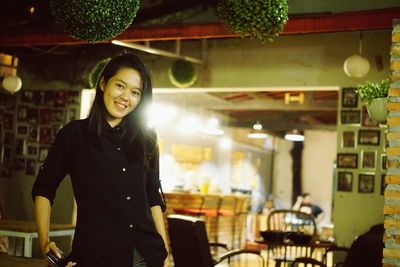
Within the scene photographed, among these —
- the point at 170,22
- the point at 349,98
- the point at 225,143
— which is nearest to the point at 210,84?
the point at 349,98

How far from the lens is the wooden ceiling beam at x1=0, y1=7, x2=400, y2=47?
4.88 metres

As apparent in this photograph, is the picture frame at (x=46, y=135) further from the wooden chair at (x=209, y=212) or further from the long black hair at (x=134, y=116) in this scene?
the long black hair at (x=134, y=116)

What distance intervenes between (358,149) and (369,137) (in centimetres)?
18

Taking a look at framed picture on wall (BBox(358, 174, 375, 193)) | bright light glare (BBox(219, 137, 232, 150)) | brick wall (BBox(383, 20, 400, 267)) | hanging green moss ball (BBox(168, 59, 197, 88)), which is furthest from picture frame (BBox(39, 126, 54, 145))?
bright light glare (BBox(219, 137, 232, 150))

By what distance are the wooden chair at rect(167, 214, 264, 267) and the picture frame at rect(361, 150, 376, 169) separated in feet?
9.29

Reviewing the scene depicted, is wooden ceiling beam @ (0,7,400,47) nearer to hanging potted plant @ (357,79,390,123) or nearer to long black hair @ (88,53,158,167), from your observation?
hanging potted plant @ (357,79,390,123)

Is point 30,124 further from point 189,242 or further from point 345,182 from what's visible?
point 189,242

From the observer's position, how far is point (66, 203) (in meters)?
8.02

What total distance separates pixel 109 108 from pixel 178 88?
18.1 ft

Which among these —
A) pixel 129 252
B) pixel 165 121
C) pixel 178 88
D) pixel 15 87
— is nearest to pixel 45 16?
pixel 15 87

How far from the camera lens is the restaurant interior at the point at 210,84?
17.2ft

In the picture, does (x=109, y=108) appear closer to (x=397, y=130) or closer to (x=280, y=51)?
(x=397, y=130)

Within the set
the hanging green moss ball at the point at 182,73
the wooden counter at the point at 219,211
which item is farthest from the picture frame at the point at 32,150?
the wooden counter at the point at 219,211

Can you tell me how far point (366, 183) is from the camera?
661 cm
